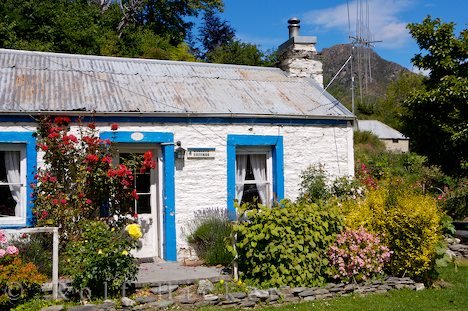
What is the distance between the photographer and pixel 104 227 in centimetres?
740

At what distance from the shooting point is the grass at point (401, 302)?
7.30m

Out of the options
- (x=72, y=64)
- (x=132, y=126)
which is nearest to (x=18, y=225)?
(x=132, y=126)

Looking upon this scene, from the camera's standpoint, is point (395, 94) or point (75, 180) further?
point (395, 94)

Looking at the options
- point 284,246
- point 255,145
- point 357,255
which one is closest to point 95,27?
point 255,145

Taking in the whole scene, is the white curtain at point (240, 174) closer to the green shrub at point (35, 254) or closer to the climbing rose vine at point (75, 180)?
the climbing rose vine at point (75, 180)

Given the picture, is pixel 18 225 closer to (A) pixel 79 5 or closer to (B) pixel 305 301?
(B) pixel 305 301

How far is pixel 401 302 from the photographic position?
24.9ft

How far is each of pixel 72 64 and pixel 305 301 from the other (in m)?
7.12

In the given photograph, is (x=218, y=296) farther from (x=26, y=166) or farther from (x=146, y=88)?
(x=146, y=88)

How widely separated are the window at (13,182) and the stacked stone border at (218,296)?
2.88 meters

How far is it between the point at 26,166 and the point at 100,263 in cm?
278

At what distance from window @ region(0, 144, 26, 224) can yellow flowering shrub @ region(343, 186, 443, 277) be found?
18.7ft

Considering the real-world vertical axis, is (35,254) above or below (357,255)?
above

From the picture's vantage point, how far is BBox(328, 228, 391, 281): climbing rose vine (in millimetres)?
8039
